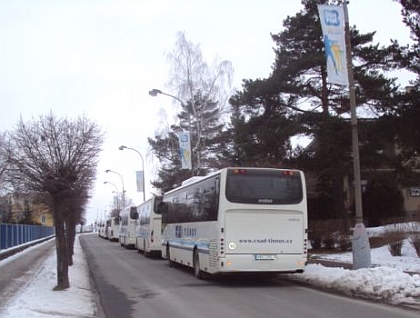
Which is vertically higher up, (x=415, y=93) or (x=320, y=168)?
(x=415, y=93)

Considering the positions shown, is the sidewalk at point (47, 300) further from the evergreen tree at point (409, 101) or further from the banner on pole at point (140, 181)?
the banner on pole at point (140, 181)

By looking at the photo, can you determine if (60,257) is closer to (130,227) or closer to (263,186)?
(263,186)

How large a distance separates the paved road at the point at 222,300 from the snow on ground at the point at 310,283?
1.66 ft

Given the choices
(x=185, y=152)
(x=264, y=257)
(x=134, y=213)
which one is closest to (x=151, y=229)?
(x=185, y=152)

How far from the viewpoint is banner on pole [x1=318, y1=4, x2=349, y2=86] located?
16.0 metres

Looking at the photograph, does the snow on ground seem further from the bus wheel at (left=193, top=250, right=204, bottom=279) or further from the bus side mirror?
the bus side mirror

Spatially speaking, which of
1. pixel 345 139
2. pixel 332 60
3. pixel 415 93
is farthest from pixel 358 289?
pixel 345 139

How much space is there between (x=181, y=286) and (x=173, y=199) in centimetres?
780

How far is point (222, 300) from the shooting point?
12992 mm

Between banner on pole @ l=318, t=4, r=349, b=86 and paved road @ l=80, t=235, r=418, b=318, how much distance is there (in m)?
6.06

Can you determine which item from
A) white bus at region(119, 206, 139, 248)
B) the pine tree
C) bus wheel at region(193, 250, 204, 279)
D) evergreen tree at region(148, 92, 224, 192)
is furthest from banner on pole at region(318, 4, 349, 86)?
evergreen tree at region(148, 92, 224, 192)

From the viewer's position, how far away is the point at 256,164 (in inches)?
1298

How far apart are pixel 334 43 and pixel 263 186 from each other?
4.60 meters

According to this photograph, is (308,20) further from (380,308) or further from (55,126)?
(380,308)
